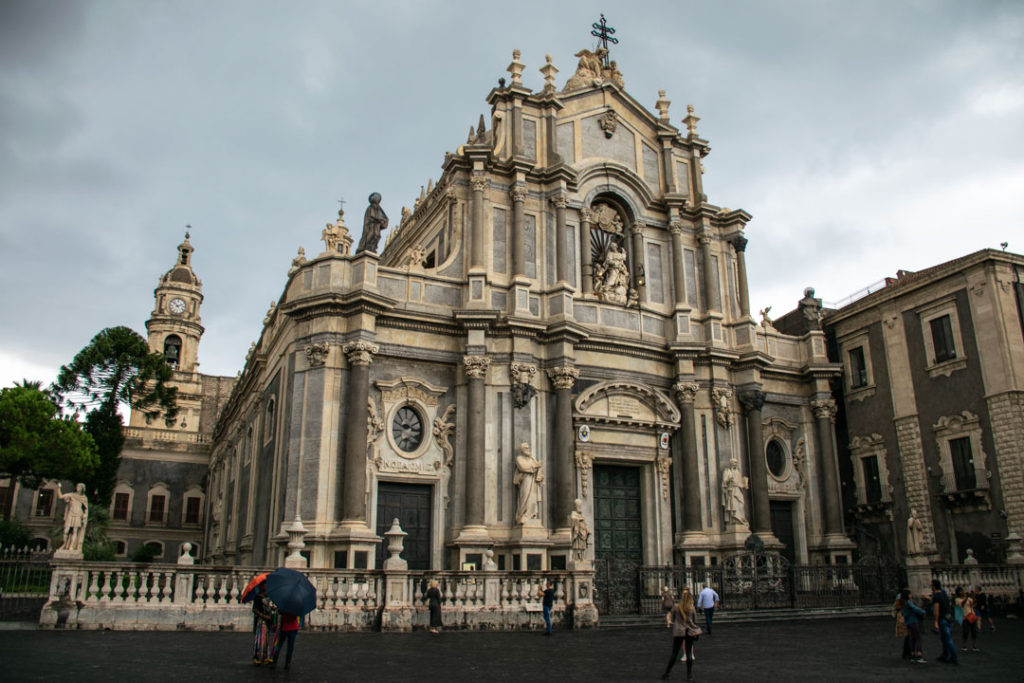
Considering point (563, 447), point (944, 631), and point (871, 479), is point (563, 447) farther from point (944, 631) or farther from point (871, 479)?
point (871, 479)

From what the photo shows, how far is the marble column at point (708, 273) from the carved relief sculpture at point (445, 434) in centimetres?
1013

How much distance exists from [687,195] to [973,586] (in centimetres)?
1485

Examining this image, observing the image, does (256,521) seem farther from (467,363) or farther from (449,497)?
(467,363)

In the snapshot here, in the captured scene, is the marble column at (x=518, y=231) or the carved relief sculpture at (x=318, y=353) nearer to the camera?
the carved relief sculpture at (x=318, y=353)

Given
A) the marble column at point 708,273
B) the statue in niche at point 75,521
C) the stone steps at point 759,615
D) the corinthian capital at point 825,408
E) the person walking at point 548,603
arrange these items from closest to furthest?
1. the statue in niche at point 75,521
2. the person walking at point 548,603
3. the stone steps at point 759,615
4. the marble column at point 708,273
5. the corinthian capital at point 825,408

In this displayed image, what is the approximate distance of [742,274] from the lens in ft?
95.1

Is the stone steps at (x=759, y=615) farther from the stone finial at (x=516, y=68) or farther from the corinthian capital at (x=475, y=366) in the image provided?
the stone finial at (x=516, y=68)

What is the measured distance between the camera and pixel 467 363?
23.3 m

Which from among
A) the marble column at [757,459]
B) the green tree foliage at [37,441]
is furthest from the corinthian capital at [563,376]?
the green tree foliage at [37,441]

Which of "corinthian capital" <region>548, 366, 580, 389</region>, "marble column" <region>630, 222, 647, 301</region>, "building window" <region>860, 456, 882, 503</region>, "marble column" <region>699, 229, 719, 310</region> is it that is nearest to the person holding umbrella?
"corinthian capital" <region>548, 366, 580, 389</region>

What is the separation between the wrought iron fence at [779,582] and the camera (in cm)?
2125

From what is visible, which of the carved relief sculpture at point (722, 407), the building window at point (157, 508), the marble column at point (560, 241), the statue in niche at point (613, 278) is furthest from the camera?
the building window at point (157, 508)

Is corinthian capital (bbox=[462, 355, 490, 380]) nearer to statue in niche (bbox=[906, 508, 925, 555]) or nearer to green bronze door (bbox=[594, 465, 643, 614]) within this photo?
green bronze door (bbox=[594, 465, 643, 614])

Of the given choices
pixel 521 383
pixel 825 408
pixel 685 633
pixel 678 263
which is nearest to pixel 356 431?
pixel 521 383
